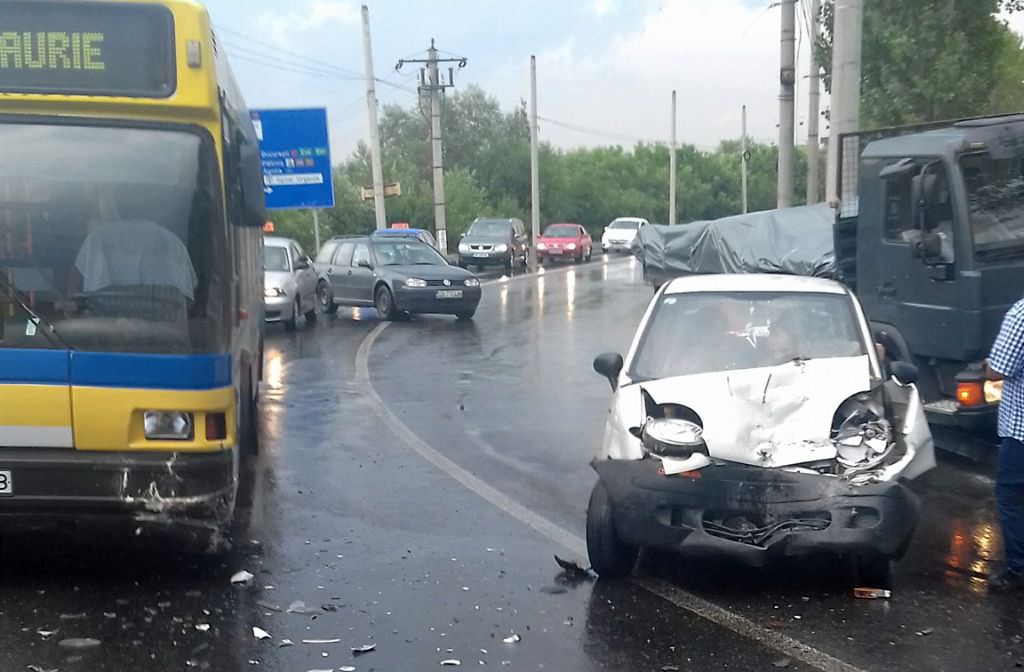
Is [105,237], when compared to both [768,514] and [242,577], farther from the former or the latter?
[768,514]

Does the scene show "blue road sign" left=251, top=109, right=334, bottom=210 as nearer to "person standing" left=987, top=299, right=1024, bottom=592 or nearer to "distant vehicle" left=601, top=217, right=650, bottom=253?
"distant vehicle" left=601, top=217, right=650, bottom=253

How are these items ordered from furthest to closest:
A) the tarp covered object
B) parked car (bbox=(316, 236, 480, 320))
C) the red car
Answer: the red car
parked car (bbox=(316, 236, 480, 320))
the tarp covered object

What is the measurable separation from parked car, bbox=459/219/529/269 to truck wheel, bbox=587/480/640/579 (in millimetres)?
36483

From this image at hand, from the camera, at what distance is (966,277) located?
8.74 metres

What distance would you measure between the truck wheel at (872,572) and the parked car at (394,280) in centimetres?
1701

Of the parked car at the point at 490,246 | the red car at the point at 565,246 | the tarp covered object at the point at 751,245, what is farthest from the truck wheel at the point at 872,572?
the red car at the point at 565,246

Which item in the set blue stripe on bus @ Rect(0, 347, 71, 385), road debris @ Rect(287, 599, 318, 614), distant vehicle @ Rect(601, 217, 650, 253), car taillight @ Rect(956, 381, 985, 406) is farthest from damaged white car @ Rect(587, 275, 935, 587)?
distant vehicle @ Rect(601, 217, 650, 253)

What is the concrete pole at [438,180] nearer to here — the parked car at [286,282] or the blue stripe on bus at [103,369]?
the parked car at [286,282]

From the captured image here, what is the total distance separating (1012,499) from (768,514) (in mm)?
1533

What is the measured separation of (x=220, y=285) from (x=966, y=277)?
5.51 m

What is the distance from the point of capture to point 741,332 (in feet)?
24.3

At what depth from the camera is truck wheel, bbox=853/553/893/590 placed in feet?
19.9

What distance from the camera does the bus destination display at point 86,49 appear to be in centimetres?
586

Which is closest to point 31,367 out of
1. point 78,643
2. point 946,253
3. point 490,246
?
point 78,643
